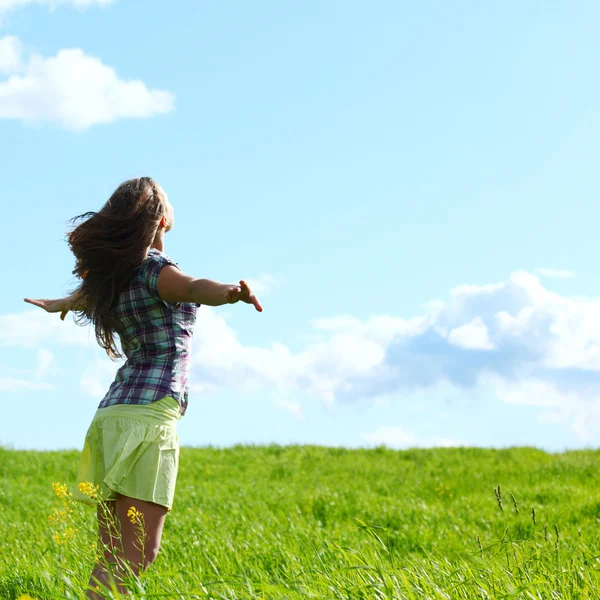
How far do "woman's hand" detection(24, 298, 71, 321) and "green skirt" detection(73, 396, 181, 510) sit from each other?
1284 millimetres

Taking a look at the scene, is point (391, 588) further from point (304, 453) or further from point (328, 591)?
point (304, 453)

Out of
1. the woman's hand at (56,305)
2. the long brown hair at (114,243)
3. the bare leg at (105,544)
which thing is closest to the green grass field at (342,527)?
the bare leg at (105,544)

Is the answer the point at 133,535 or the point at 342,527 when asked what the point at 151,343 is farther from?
the point at 342,527

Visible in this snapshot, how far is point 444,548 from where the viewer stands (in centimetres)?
759

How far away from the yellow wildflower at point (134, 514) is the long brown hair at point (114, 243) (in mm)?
1155

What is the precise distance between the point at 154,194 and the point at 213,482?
366 inches

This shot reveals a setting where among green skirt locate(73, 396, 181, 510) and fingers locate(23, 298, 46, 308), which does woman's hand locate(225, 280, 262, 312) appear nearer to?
green skirt locate(73, 396, 181, 510)

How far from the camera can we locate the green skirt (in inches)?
174

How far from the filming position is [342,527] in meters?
8.55

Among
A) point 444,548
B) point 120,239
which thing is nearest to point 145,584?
point 120,239

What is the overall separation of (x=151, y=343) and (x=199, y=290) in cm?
60

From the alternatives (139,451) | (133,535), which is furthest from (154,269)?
(133,535)

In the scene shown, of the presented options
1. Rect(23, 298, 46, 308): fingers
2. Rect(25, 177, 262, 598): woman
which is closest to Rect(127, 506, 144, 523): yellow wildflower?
Rect(25, 177, 262, 598): woman

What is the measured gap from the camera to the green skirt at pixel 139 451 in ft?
14.5
